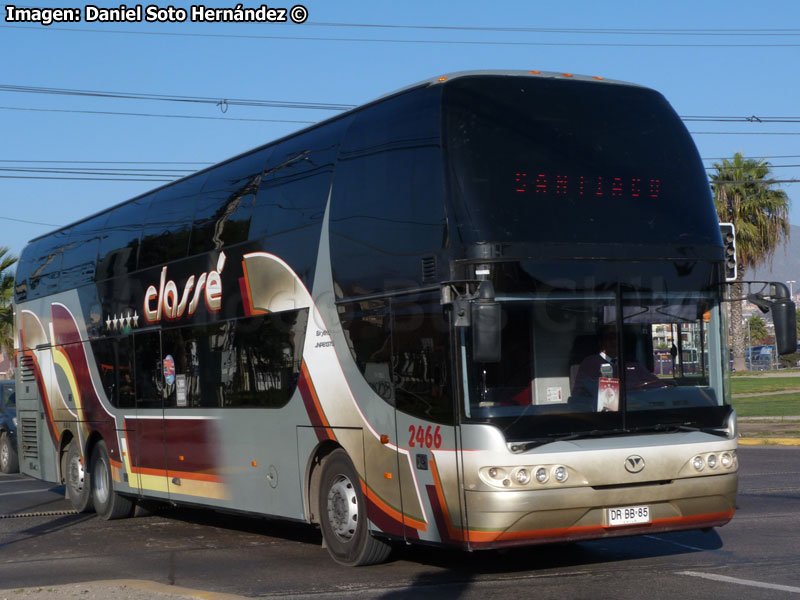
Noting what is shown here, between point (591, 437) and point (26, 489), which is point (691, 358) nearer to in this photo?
A: point (591, 437)

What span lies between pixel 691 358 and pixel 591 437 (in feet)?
3.96

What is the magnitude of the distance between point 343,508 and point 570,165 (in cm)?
369

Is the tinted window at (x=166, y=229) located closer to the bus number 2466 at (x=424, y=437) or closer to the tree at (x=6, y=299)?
the bus number 2466 at (x=424, y=437)

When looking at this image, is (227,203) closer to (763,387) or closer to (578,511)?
(578,511)

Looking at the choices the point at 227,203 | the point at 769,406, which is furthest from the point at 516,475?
the point at 769,406

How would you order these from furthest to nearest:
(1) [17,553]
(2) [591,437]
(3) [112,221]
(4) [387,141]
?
(3) [112,221]
(1) [17,553]
(4) [387,141]
(2) [591,437]

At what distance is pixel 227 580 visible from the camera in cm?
1018

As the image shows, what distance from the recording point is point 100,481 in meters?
16.4

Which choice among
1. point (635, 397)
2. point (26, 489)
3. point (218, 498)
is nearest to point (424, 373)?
point (635, 397)

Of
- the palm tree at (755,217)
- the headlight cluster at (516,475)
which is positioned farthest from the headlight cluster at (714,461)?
the palm tree at (755,217)

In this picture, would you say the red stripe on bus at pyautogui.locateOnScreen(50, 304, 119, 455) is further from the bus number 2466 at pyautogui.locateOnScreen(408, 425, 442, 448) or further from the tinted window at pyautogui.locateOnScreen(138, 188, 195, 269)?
the bus number 2466 at pyautogui.locateOnScreen(408, 425, 442, 448)

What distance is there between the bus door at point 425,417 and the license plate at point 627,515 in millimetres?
1166

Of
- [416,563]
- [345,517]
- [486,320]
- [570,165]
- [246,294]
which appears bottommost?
[416,563]

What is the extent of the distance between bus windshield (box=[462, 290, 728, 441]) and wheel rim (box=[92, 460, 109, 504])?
889 cm
